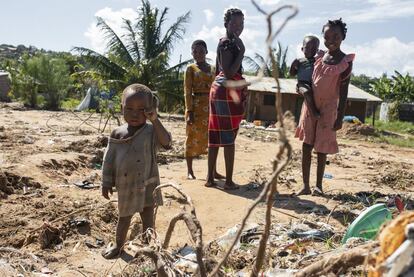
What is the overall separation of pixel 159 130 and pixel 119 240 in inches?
32.6

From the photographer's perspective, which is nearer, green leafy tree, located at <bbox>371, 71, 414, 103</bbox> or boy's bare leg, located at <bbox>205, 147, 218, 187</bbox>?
boy's bare leg, located at <bbox>205, 147, 218, 187</bbox>

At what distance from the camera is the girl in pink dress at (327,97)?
3953 millimetres

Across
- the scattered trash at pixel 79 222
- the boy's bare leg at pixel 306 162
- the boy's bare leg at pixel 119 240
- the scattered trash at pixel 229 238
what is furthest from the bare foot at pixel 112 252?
the boy's bare leg at pixel 306 162

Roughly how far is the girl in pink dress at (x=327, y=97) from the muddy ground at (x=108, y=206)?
0.53 meters

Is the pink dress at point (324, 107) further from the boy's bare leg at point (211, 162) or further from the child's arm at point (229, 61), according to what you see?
the boy's bare leg at point (211, 162)

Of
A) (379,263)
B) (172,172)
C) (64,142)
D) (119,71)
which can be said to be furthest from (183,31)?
(379,263)

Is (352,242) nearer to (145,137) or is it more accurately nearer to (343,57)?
(145,137)

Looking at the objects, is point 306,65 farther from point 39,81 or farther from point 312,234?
point 39,81

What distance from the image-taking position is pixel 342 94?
13.4 ft

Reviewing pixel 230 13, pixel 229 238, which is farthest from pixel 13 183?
pixel 230 13

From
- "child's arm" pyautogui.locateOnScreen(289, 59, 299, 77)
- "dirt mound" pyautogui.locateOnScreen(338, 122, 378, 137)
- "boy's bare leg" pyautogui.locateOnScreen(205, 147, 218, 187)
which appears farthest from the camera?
"dirt mound" pyautogui.locateOnScreen(338, 122, 378, 137)

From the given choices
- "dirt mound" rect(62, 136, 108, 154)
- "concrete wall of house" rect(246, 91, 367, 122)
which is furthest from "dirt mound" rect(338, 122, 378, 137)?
"dirt mound" rect(62, 136, 108, 154)

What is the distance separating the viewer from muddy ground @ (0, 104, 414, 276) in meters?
2.69

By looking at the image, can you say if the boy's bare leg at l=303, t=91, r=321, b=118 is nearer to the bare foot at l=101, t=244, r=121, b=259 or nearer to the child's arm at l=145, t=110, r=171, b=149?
the child's arm at l=145, t=110, r=171, b=149
